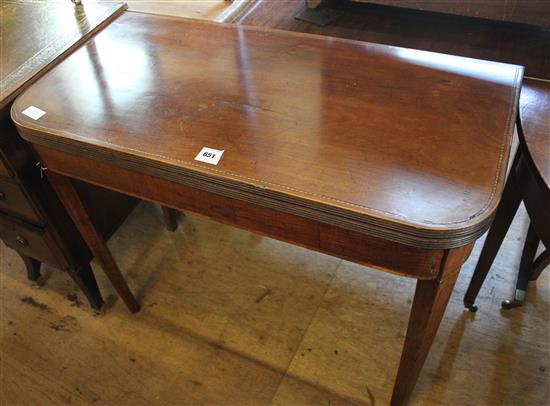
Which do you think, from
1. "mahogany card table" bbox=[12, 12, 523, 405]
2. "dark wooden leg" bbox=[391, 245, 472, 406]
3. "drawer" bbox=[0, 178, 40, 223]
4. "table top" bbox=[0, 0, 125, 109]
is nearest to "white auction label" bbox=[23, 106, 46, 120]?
"mahogany card table" bbox=[12, 12, 523, 405]

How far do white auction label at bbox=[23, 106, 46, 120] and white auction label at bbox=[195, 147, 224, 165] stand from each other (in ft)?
1.23

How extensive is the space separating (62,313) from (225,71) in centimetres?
98

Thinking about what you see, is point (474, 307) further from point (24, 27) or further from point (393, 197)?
point (24, 27)

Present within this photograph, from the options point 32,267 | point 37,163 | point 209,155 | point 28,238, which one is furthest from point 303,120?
point 32,267

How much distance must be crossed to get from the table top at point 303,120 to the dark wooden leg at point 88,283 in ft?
1.72

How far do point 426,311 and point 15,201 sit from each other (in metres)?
0.99

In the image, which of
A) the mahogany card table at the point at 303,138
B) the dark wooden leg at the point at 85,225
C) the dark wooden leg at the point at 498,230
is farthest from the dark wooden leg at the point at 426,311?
the dark wooden leg at the point at 85,225

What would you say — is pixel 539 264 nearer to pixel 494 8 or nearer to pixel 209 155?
pixel 494 8

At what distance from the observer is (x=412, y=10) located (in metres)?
1.29

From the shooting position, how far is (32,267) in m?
1.53

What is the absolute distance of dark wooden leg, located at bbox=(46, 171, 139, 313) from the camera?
1.08 metres

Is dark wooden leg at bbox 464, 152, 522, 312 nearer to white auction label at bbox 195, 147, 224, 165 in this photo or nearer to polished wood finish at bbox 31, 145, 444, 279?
polished wood finish at bbox 31, 145, 444, 279

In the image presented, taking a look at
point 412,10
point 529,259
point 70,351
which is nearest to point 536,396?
point 529,259

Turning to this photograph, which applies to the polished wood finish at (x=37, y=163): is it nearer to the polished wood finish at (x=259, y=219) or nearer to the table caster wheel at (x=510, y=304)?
the polished wood finish at (x=259, y=219)
